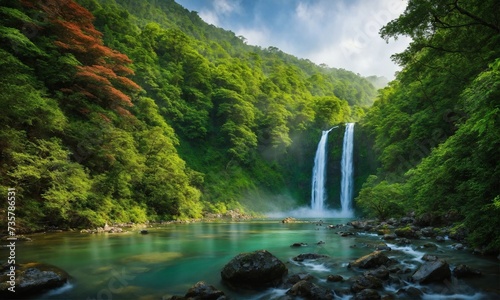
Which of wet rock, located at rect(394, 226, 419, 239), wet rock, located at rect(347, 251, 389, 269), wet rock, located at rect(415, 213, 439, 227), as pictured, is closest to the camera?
wet rock, located at rect(347, 251, 389, 269)

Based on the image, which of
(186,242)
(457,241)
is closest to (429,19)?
(457,241)

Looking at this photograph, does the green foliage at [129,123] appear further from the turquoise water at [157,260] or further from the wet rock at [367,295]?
the wet rock at [367,295]

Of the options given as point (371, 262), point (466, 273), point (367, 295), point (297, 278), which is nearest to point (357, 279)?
point (367, 295)

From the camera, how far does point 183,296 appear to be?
5.26 metres

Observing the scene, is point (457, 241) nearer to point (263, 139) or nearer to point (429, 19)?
point (429, 19)

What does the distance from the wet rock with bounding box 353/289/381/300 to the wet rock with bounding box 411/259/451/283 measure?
56.2 inches

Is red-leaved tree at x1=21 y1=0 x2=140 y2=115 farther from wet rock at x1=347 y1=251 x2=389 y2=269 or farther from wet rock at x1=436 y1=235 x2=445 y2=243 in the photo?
wet rock at x1=436 y1=235 x2=445 y2=243

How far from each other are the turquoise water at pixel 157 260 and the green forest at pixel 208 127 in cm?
216

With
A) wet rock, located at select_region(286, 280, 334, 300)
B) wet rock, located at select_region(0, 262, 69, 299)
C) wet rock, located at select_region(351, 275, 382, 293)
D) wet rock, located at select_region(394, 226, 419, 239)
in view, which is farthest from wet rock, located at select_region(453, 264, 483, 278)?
wet rock, located at select_region(0, 262, 69, 299)

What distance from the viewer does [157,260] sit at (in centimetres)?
832

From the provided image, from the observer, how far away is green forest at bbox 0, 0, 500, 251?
8.55m

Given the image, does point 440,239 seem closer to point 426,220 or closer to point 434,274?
point 426,220

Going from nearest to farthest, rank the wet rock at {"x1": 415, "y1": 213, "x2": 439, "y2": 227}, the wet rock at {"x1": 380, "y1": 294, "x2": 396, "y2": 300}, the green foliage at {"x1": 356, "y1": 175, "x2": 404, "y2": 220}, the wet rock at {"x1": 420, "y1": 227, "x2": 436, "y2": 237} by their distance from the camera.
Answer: the wet rock at {"x1": 380, "y1": 294, "x2": 396, "y2": 300} < the wet rock at {"x1": 420, "y1": 227, "x2": 436, "y2": 237} < the wet rock at {"x1": 415, "y1": 213, "x2": 439, "y2": 227} < the green foliage at {"x1": 356, "y1": 175, "x2": 404, "y2": 220}

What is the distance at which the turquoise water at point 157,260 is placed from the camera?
18.7ft
